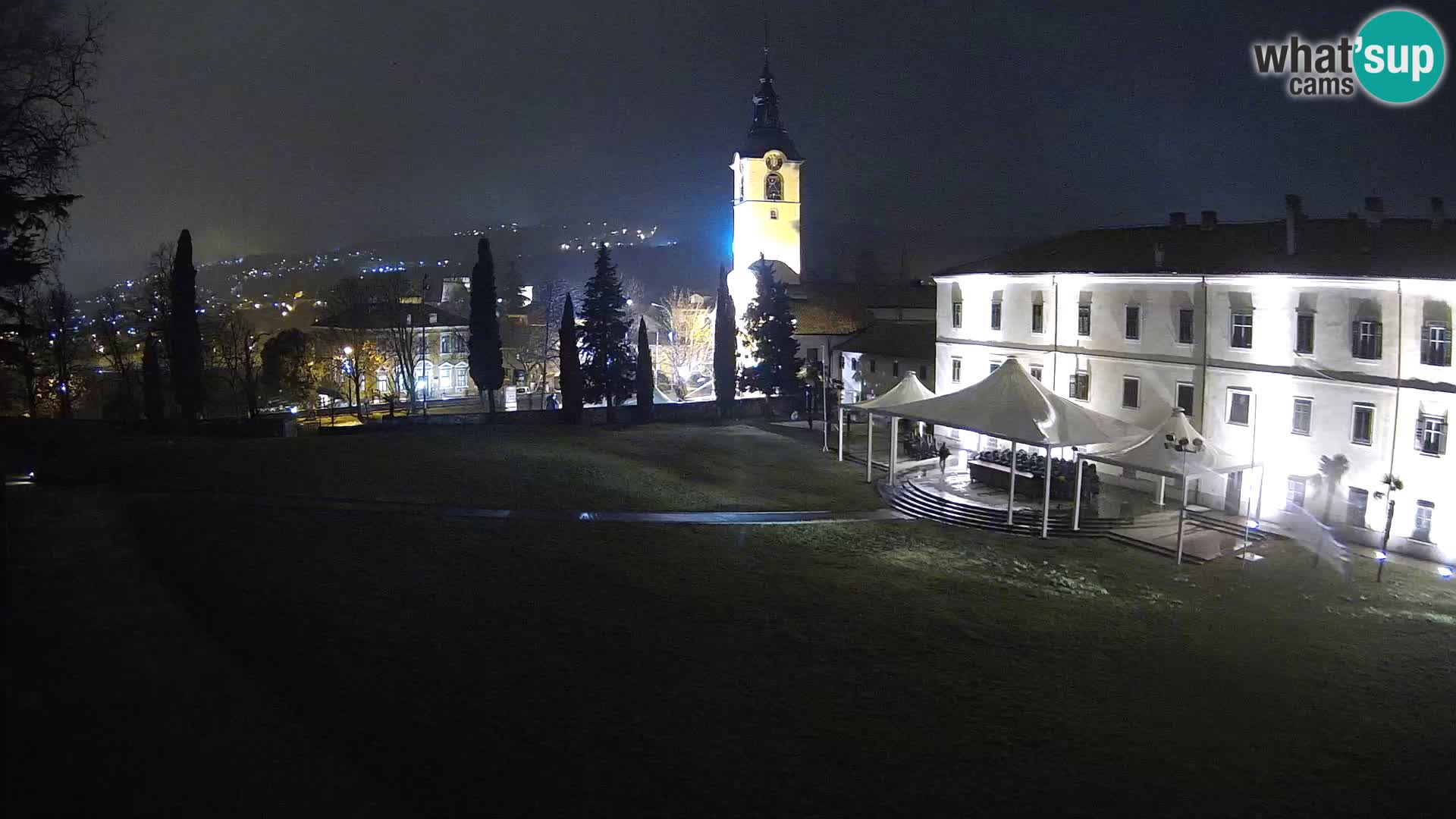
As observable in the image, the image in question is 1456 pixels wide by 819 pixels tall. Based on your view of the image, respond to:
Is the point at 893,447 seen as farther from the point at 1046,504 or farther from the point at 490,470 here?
the point at 490,470

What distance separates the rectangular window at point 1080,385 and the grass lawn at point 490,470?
7652mm

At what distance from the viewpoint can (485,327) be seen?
40562mm

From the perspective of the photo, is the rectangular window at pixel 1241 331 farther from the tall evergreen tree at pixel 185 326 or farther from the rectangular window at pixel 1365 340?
the tall evergreen tree at pixel 185 326

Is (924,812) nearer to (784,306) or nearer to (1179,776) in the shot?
(1179,776)

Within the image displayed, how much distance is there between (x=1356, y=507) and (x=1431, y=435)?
2.56 meters

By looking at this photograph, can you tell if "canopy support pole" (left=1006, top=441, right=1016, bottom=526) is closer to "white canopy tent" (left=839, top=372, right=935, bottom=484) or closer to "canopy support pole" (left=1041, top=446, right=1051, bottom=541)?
"canopy support pole" (left=1041, top=446, right=1051, bottom=541)

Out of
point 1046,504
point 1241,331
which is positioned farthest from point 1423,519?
point 1046,504

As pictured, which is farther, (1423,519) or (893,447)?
(893,447)

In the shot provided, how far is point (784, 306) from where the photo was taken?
49656mm

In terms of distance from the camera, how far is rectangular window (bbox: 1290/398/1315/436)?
969 inches

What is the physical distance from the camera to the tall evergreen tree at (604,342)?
141ft

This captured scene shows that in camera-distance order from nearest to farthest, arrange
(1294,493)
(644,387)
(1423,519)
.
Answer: (1423,519), (1294,493), (644,387)

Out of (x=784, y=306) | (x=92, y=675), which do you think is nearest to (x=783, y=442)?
(x=784, y=306)

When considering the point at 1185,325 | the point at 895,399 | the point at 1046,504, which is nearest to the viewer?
the point at 1046,504
